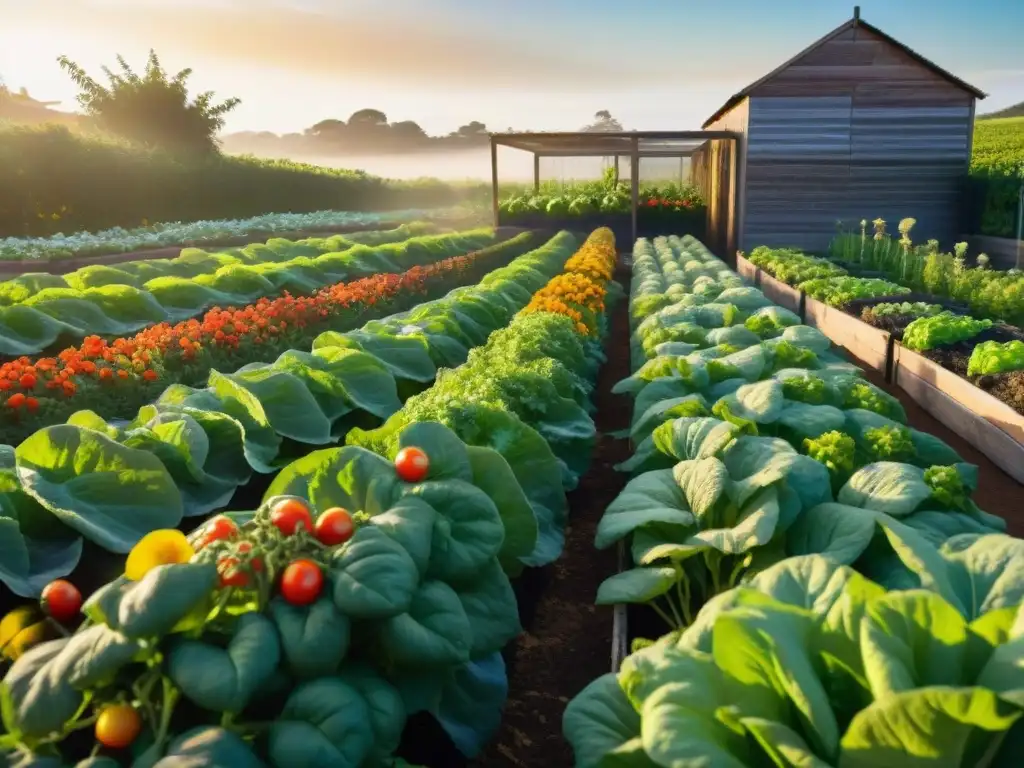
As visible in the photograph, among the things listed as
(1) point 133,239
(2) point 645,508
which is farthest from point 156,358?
(1) point 133,239

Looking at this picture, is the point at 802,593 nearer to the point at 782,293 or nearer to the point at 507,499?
the point at 507,499

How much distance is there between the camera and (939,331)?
20.3 feet

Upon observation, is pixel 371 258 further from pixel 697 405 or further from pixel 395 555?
pixel 395 555

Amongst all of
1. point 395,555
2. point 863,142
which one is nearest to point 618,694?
point 395,555

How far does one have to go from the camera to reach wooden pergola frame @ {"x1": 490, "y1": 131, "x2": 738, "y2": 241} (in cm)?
1684

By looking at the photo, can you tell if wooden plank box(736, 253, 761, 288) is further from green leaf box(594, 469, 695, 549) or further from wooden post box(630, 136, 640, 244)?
green leaf box(594, 469, 695, 549)

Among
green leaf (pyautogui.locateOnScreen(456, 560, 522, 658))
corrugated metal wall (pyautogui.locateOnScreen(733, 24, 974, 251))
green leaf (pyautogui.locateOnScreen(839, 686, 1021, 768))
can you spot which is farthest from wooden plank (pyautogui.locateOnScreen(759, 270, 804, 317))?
green leaf (pyautogui.locateOnScreen(839, 686, 1021, 768))

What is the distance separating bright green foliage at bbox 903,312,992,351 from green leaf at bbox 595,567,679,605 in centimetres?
447

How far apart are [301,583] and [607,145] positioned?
20522mm

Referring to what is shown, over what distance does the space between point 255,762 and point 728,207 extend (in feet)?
56.5

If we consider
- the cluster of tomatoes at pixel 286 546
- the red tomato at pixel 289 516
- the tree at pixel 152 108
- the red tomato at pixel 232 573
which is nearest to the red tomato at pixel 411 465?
the cluster of tomatoes at pixel 286 546

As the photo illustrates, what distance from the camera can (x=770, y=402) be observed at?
3457 mm

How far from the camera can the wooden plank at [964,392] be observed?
15.6 feet

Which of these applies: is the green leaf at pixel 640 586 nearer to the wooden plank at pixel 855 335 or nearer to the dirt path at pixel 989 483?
the dirt path at pixel 989 483
